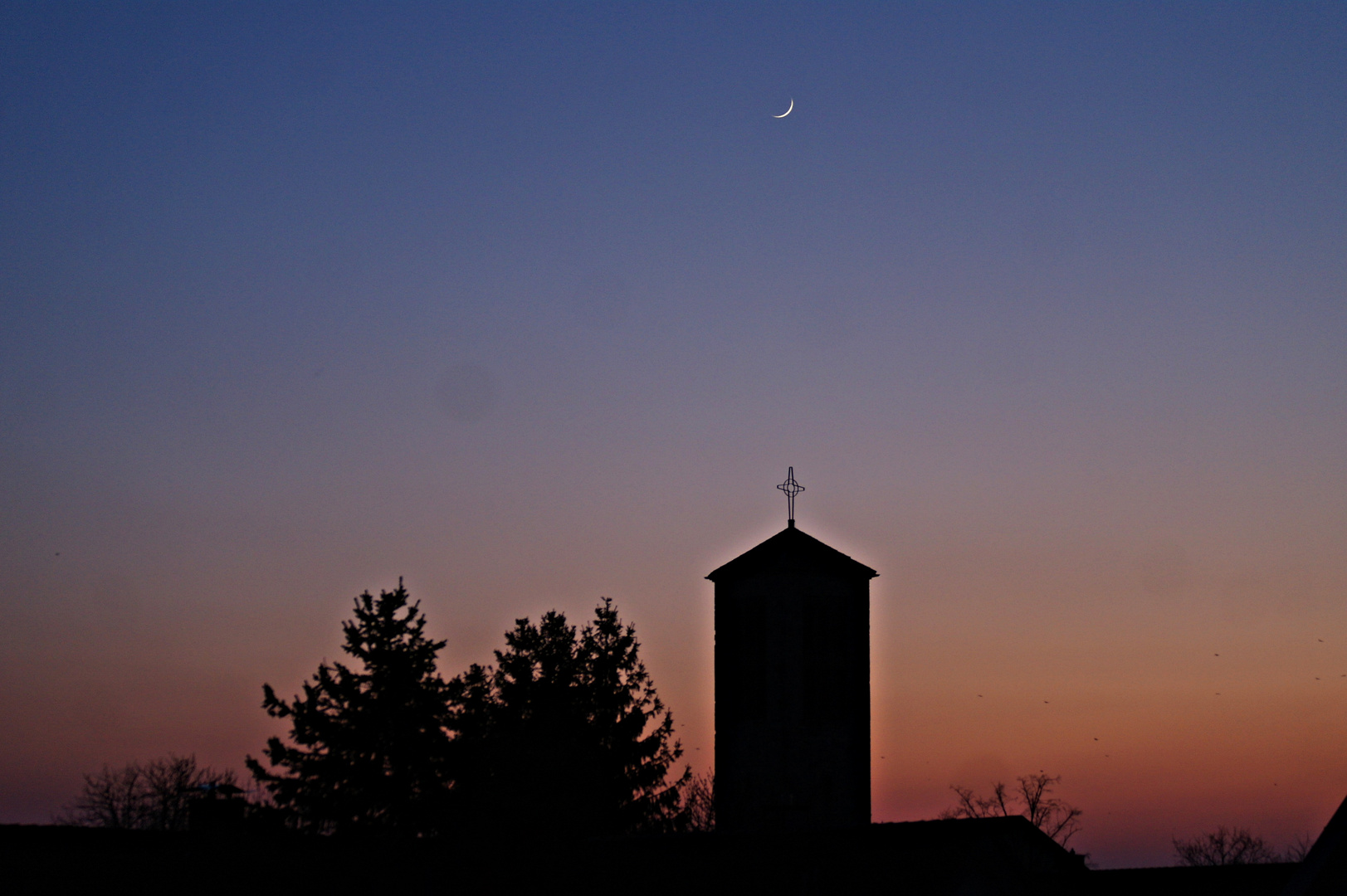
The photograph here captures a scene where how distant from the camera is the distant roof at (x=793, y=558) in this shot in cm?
4984

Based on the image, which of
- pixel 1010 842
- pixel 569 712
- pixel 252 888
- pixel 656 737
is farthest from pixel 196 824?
pixel 1010 842

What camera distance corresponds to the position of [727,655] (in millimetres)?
50094

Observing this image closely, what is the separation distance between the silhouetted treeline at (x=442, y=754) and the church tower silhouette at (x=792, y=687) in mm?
5455

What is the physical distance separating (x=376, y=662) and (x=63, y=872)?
53.0 feet

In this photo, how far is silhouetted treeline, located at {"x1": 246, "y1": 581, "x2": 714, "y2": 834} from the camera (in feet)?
144

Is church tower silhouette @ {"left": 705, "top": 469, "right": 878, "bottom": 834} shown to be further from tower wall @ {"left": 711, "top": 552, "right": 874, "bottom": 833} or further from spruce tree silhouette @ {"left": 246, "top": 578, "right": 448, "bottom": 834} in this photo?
spruce tree silhouette @ {"left": 246, "top": 578, "right": 448, "bottom": 834}

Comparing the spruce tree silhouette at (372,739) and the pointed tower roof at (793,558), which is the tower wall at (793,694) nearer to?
the pointed tower roof at (793,558)

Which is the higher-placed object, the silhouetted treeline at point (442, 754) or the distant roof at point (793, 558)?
the distant roof at point (793, 558)

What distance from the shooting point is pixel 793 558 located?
164 feet

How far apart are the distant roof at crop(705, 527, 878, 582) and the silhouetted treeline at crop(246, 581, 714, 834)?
9126mm

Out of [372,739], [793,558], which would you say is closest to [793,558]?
[793,558]

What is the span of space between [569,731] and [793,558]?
12767 millimetres

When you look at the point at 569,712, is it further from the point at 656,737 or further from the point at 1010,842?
the point at 1010,842

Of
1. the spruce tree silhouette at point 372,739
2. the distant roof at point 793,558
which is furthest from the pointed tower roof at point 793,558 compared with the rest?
the spruce tree silhouette at point 372,739
